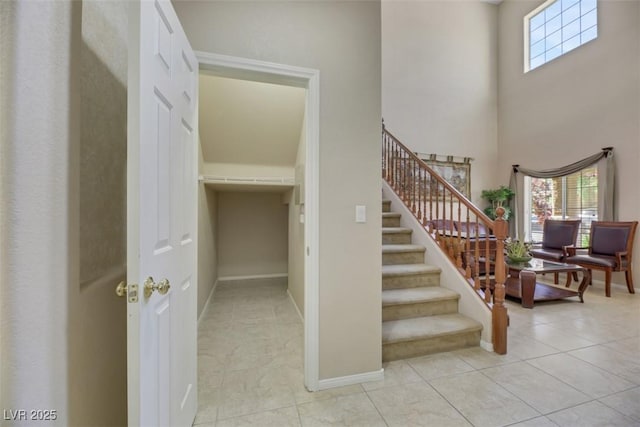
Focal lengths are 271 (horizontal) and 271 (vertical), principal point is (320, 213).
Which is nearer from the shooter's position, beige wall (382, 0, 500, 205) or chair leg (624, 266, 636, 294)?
chair leg (624, 266, 636, 294)

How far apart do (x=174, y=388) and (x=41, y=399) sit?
57 cm

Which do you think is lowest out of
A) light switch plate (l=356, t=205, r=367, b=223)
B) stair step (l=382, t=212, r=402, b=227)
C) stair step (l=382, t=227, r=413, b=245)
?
stair step (l=382, t=227, r=413, b=245)

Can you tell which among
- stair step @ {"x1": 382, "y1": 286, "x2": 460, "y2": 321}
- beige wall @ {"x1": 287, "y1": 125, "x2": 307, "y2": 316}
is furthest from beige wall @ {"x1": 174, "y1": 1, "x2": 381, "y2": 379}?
beige wall @ {"x1": 287, "y1": 125, "x2": 307, "y2": 316}

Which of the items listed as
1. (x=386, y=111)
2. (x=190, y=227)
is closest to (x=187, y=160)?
(x=190, y=227)

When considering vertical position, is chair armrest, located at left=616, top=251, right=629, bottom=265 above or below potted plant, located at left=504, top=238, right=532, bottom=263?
below

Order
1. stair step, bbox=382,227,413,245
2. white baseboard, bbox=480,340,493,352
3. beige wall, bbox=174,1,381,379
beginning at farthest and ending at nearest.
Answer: stair step, bbox=382,227,413,245 < white baseboard, bbox=480,340,493,352 < beige wall, bbox=174,1,381,379

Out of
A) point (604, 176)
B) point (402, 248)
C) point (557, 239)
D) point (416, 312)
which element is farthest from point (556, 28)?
point (416, 312)

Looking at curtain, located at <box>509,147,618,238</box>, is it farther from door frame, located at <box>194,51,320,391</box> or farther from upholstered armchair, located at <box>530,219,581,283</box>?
door frame, located at <box>194,51,320,391</box>

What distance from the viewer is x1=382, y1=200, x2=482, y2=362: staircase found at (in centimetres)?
222

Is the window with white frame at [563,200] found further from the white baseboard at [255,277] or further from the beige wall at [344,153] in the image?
the white baseboard at [255,277]

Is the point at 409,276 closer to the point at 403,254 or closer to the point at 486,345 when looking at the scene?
the point at 403,254

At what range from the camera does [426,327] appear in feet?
7.71

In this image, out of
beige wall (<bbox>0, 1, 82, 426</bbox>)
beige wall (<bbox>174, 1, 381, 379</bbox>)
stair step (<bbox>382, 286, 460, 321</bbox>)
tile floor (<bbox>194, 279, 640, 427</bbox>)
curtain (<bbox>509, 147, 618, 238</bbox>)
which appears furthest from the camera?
curtain (<bbox>509, 147, 618, 238</bbox>)

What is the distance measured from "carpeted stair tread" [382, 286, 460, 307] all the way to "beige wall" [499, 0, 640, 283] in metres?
3.84
